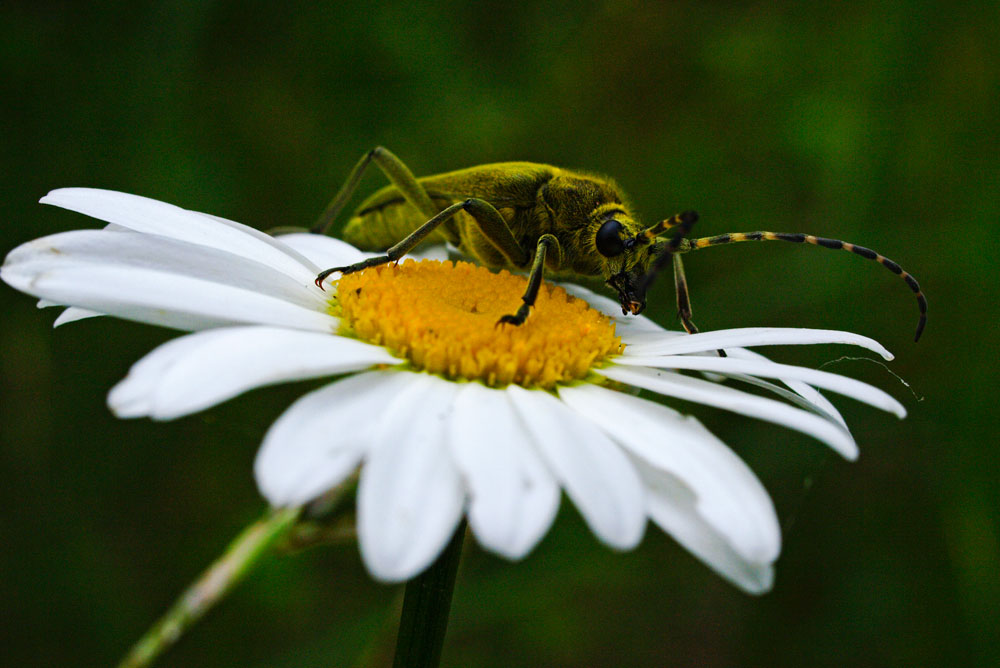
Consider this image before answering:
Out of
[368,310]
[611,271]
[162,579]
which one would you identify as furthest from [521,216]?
[162,579]

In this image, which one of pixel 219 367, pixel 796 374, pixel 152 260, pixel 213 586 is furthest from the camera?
pixel 213 586

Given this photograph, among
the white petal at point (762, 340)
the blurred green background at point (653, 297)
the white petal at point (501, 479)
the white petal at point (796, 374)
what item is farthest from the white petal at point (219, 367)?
the blurred green background at point (653, 297)

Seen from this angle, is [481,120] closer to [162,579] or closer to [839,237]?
[839,237]

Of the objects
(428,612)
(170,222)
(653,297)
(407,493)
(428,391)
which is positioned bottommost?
(653,297)

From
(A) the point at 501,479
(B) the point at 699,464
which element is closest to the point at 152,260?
(A) the point at 501,479

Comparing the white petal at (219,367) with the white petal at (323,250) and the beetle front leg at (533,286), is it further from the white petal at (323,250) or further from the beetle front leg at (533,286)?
the white petal at (323,250)

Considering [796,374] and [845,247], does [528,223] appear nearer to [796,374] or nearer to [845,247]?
[845,247]

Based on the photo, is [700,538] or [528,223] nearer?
[700,538]

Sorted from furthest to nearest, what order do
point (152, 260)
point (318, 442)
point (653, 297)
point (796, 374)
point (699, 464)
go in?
point (653, 297)
point (152, 260)
point (796, 374)
point (699, 464)
point (318, 442)
